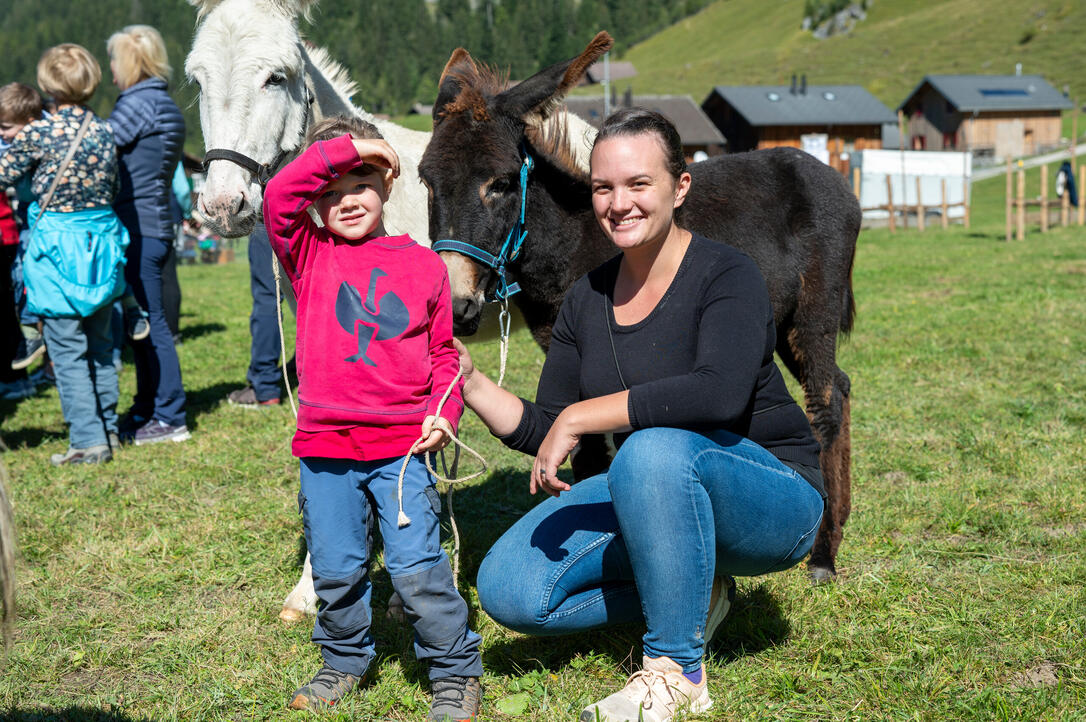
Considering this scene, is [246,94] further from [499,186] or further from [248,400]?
[248,400]

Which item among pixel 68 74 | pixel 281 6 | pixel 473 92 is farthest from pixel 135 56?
pixel 473 92

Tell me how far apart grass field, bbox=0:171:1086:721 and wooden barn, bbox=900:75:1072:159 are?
63010 mm

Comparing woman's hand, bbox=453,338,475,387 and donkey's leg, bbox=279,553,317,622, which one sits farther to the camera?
donkey's leg, bbox=279,553,317,622

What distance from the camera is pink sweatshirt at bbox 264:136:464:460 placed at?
2.52 m

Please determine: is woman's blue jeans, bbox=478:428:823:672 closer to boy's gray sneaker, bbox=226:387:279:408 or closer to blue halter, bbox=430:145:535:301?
blue halter, bbox=430:145:535:301

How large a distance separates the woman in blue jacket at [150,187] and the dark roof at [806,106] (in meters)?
54.6

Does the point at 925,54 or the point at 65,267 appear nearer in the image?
the point at 65,267

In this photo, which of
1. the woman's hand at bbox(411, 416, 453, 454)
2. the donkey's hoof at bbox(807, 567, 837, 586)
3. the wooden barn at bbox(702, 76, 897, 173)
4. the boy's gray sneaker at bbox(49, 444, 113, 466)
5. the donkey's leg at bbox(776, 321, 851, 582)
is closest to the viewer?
the woman's hand at bbox(411, 416, 453, 454)

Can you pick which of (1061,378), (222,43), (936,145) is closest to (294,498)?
(222,43)

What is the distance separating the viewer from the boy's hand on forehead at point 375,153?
2500 mm

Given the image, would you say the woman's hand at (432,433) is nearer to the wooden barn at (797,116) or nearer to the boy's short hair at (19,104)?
the boy's short hair at (19,104)

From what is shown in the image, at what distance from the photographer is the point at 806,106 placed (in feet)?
193

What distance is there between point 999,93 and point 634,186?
7187 centimetres

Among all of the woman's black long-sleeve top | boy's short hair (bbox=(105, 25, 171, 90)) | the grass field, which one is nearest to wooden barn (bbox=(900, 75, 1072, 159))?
the grass field
